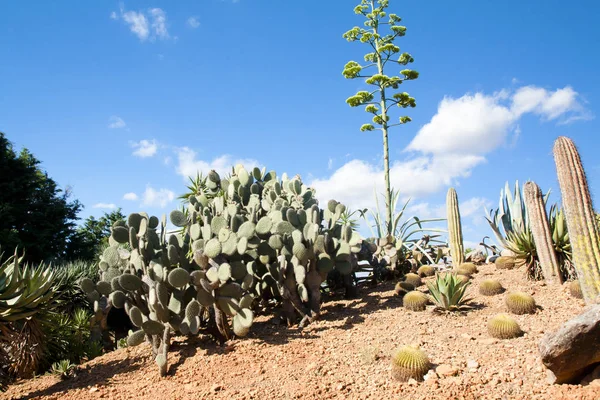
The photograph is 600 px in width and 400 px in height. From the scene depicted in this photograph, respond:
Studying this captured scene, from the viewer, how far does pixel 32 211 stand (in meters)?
18.6

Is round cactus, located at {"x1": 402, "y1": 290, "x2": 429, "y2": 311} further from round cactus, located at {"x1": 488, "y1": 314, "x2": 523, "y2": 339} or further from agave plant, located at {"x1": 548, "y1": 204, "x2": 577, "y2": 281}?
agave plant, located at {"x1": 548, "y1": 204, "x2": 577, "y2": 281}

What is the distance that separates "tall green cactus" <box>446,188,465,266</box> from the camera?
9203mm

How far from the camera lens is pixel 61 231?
18891mm

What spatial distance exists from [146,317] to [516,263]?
5.92 meters

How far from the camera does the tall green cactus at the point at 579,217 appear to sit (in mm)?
5723

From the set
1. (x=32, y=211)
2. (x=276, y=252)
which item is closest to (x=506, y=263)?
(x=276, y=252)

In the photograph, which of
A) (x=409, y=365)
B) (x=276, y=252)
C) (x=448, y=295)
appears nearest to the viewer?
(x=409, y=365)

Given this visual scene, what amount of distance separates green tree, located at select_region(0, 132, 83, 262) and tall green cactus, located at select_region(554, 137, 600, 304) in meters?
16.5

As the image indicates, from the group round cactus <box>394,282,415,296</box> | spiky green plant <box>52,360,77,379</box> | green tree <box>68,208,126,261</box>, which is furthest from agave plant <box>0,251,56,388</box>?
green tree <box>68,208,126,261</box>

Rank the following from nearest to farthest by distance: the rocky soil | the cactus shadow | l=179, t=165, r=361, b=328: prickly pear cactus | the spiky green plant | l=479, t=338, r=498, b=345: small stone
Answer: the rocky soil → l=479, t=338, r=498, b=345: small stone → the cactus shadow → l=179, t=165, r=361, b=328: prickly pear cactus → the spiky green plant

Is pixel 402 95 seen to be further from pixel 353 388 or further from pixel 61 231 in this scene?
pixel 61 231

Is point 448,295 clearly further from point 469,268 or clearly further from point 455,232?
point 455,232

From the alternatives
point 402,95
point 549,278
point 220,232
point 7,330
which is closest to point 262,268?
point 220,232

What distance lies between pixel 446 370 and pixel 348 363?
1.00 m
